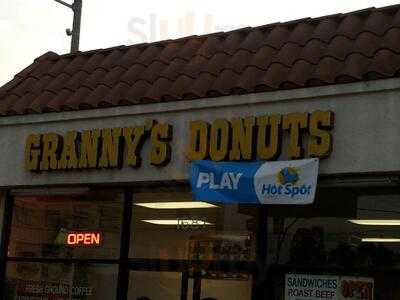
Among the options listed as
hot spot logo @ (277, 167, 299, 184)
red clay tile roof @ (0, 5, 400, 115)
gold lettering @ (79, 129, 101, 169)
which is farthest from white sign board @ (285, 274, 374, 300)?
gold lettering @ (79, 129, 101, 169)

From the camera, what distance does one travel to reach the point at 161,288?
9.62m

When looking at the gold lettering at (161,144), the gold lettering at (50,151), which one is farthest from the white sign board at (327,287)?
the gold lettering at (50,151)

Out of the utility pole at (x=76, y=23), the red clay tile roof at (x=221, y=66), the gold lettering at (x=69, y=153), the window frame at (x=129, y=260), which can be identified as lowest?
the window frame at (x=129, y=260)

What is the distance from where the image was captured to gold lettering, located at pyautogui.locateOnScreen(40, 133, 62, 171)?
1009 cm

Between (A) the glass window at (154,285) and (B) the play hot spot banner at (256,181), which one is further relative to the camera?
(A) the glass window at (154,285)

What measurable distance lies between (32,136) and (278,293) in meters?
3.99

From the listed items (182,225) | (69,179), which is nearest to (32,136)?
(69,179)

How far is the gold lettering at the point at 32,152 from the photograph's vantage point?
1024 centimetres

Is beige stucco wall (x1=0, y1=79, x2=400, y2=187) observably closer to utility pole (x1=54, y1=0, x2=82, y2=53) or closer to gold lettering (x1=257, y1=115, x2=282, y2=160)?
gold lettering (x1=257, y1=115, x2=282, y2=160)

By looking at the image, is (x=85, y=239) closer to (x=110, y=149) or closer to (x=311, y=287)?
(x=110, y=149)

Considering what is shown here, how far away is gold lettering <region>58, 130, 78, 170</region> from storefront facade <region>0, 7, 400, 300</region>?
0.02m

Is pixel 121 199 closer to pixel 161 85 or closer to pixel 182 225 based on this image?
pixel 182 225

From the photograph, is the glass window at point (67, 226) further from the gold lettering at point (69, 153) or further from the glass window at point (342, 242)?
the glass window at point (342, 242)

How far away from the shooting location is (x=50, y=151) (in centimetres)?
1018
